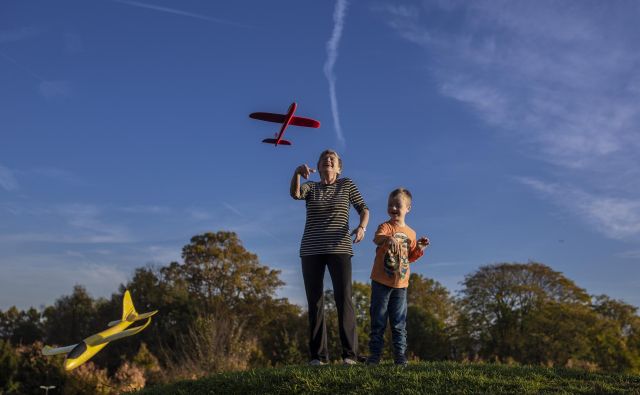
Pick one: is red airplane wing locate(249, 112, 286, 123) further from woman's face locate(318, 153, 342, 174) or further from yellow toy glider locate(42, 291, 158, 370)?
woman's face locate(318, 153, 342, 174)

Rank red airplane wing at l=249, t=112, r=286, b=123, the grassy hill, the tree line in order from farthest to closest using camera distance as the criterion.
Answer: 1. the tree line
2. red airplane wing at l=249, t=112, r=286, b=123
3. the grassy hill

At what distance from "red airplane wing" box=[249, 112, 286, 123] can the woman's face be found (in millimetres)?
10059

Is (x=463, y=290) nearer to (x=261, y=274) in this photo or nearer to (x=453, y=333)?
(x=453, y=333)

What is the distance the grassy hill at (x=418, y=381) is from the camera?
229 inches

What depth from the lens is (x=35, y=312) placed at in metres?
A: 51.8

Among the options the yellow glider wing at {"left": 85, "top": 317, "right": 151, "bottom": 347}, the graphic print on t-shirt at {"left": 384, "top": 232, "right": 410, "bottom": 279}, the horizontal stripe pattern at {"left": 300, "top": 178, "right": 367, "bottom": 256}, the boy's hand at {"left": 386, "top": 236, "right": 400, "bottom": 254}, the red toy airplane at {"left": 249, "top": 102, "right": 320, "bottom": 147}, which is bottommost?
the yellow glider wing at {"left": 85, "top": 317, "right": 151, "bottom": 347}

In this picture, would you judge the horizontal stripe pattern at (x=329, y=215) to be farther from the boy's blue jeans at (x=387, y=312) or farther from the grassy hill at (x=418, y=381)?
the grassy hill at (x=418, y=381)

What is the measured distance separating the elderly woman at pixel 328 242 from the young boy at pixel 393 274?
392mm

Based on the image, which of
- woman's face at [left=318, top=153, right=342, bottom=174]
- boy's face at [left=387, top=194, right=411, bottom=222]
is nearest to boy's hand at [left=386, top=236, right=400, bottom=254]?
boy's face at [left=387, top=194, right=411, bottom=222]

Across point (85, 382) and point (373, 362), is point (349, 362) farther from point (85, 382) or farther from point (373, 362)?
point (85, 382)

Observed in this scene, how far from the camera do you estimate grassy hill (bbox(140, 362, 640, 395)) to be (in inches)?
229

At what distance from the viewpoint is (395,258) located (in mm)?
6301

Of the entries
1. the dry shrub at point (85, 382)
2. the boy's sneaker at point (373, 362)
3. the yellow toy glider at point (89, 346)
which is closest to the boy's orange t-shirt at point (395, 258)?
the boy's sneaker at point (373, 362)

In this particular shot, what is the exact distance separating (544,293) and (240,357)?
23.7 m
